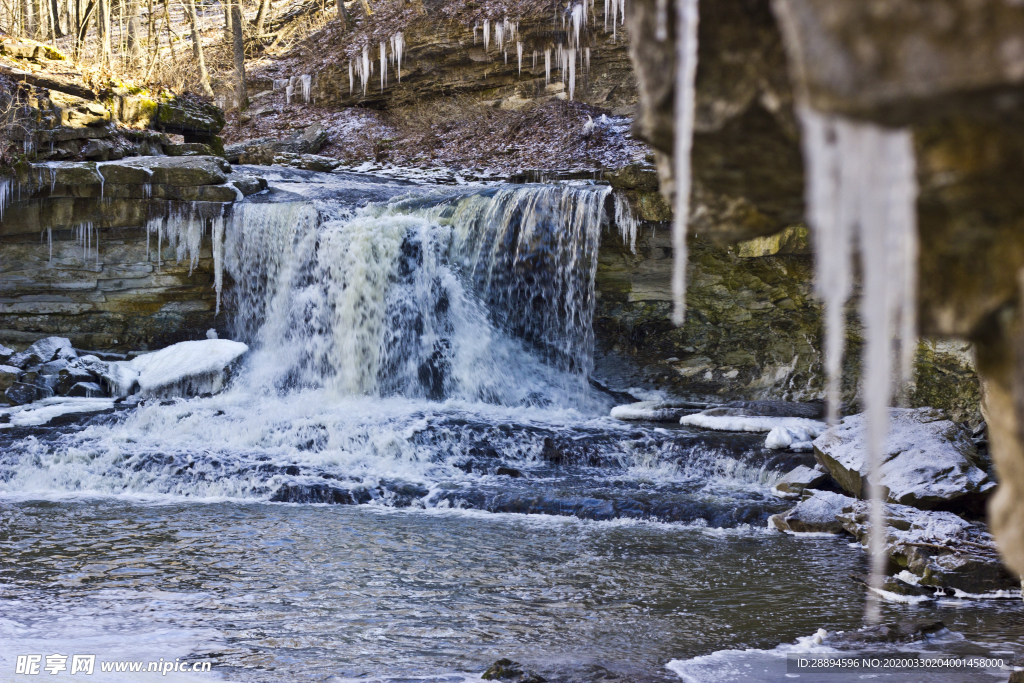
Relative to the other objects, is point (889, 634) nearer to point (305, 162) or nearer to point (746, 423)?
point (746, 423)

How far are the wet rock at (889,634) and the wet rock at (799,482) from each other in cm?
323

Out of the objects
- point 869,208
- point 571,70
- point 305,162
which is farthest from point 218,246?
point 869,208

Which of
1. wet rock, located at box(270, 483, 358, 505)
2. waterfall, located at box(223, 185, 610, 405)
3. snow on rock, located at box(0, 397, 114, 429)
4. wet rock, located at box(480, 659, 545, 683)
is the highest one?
waterfall, located at box(223, 185, 610, 405)

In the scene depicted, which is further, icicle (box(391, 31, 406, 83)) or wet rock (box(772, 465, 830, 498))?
icicle (box(391, 31, 406, 83))

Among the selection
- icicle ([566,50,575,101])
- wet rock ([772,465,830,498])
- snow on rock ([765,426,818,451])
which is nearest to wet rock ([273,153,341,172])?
icicle ([566,50,575,101])

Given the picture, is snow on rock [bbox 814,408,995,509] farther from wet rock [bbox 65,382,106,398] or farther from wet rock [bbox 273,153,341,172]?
wet rock [bbox 273,153,341,172]

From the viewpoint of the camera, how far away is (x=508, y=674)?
3.69m

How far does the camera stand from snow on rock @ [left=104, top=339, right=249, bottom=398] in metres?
11.5

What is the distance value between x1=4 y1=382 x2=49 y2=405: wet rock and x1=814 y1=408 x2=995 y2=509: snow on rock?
982 cm

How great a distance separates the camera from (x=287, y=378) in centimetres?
1202

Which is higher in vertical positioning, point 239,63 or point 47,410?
point 239,63

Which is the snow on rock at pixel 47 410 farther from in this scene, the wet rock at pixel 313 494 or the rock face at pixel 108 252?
the wet rock at pixel 313 494

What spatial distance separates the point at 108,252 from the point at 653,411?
8.30 m

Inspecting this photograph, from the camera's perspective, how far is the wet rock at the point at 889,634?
4176mm
